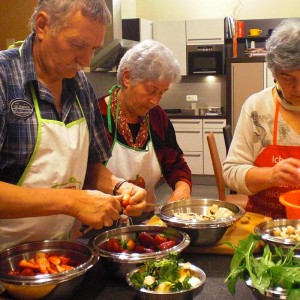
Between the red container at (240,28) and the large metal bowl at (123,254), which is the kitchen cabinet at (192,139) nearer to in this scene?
the red container at (240,28)

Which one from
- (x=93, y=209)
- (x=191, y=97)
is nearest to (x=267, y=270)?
(x=93, y=209)

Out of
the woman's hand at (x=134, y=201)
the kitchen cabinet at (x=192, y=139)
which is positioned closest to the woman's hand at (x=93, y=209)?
the woman's hand at (x=134, y=201)

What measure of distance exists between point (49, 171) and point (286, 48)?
0.88m

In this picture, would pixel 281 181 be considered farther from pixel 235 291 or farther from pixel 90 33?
pixel 90 33

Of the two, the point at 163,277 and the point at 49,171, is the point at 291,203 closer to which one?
the point at 163,277

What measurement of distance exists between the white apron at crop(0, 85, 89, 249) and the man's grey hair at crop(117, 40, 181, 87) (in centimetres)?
51

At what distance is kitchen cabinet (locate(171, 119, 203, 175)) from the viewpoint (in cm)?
586

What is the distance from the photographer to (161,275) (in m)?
1.13

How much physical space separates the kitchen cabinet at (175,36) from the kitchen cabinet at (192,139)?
2.29 feet

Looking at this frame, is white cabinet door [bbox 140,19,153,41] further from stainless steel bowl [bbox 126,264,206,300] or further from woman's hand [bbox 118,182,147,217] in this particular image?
stainless steel bowl [bbox 126,264,206,300]

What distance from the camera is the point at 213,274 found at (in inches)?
52.2

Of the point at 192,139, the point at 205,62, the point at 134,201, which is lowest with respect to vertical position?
the point at 192,139

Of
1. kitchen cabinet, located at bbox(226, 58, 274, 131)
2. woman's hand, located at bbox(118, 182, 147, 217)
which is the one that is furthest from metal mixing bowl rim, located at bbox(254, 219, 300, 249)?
kitchen cabinet, located at bbox(226, 58, 274, 131)

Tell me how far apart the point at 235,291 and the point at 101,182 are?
671mm
